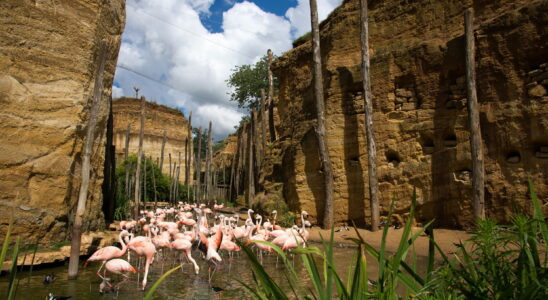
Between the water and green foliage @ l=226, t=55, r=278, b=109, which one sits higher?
green foliage @ l=226, t=55, r=278, b=109

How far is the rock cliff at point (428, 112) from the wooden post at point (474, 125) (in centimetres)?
54

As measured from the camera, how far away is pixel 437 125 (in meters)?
11.8

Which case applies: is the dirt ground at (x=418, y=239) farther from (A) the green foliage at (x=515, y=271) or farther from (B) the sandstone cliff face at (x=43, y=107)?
(A) the green foliage at (x=515, y=271)

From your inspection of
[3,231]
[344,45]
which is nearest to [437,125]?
[344,45]

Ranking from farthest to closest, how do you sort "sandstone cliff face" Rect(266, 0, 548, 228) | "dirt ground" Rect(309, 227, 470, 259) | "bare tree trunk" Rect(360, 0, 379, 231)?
"bare tree trunk" Rect(360, 0, 379, 231)
"sandstone cliff face" Rect(266, 0, 548, 228)
"dirt ground" Rect(309, 227, 470, 259)

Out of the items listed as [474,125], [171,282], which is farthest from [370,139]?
[171,282]

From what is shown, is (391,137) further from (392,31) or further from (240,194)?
(240,194)

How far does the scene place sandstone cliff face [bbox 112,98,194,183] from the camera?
3709 cm

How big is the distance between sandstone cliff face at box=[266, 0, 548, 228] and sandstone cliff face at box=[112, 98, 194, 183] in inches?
962

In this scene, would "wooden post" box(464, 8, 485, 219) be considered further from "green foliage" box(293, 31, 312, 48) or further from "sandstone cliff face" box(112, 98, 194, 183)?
"sandstone cliff face" box(112, 98, 194, 183)

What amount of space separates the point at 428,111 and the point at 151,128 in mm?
31449

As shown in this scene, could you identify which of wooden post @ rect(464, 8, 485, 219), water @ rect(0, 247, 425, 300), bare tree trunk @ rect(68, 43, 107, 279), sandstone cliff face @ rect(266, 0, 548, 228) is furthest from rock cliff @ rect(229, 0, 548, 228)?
bare tree trunk @ rect(68, 43, 107, 279)

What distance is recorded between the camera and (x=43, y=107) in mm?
9242

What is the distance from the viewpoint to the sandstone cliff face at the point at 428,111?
9.88 metres
